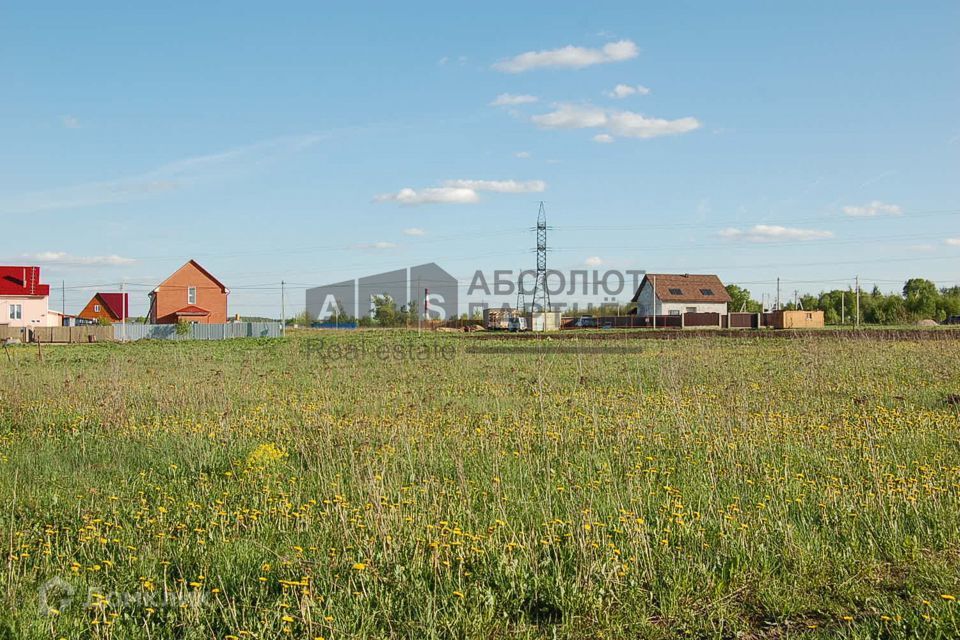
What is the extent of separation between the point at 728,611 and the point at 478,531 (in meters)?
1.75

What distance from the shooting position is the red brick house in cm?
6475

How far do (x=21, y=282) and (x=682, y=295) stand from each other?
64.4m

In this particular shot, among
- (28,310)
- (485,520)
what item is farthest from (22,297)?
(485,520)

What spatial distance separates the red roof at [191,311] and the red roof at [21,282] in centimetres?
1188

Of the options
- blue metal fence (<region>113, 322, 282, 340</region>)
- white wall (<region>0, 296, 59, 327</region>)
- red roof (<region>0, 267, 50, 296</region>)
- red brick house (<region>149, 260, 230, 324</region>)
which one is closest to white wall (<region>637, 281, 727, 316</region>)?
blue metal fence (<region>113, 322, 282, 340</region>)

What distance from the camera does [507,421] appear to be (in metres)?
9.59

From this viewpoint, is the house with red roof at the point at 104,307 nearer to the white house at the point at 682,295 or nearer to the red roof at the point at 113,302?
the red roof at the point at 113,302

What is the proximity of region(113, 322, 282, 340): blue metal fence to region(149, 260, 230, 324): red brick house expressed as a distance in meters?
2.53

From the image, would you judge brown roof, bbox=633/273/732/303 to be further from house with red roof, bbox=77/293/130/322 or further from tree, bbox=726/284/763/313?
house with red roof, bbox=77/293/130/322

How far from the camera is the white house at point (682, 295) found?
73125 millimetres

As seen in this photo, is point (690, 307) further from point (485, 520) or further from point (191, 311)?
point (485, 520)

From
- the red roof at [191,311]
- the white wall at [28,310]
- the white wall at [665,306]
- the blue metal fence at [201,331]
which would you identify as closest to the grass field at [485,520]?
the blue metal fence at [201,331]

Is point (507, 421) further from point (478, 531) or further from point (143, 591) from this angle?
point (143, 591)

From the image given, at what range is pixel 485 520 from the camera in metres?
5.45
